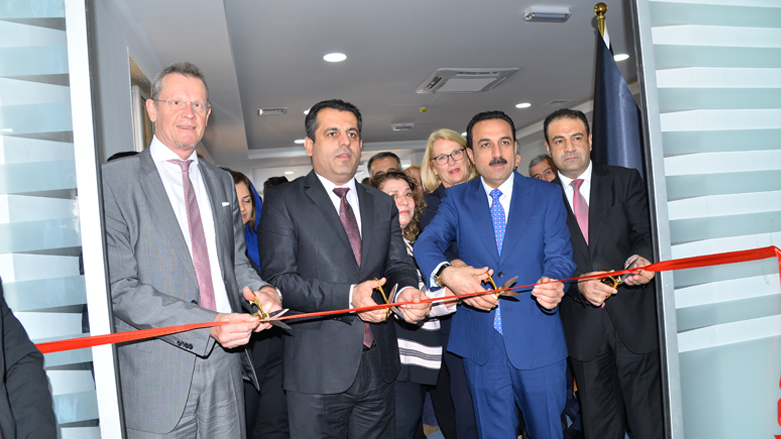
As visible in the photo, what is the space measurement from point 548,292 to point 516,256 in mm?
249

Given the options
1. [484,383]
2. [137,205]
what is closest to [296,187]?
[137,205]

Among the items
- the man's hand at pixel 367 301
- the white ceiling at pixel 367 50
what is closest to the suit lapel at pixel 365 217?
the man's hand at pixel 367 301

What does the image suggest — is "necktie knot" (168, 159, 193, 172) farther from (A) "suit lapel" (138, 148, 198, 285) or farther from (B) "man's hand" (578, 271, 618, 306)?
(B) "man's hand" (578, 271, 618, 306)

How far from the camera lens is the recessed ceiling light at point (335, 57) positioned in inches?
219

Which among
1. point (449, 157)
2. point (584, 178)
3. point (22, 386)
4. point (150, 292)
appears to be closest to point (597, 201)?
point (584, 178)

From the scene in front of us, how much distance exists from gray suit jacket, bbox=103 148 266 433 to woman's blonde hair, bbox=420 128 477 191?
6.92 ft

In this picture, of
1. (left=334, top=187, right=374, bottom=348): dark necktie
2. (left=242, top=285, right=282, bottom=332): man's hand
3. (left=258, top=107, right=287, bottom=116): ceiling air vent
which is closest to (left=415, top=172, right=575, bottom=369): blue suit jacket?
(left=334, top=187, right=374, bottom=348): dark necktie

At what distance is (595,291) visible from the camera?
2186mm

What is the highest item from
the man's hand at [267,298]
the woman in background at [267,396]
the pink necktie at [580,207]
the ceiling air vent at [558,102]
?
the ceiling air vent at [558,102]

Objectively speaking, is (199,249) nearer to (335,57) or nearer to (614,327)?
(614,327)

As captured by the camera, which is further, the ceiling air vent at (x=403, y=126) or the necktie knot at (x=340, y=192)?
the ceiling air vent at (x=403, y=126)

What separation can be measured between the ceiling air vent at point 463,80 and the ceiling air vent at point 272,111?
2.27 meters

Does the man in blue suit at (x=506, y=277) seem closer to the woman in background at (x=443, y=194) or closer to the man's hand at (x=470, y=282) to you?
the man's hand at (x=470, y=282)

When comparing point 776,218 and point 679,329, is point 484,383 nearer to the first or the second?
point 679,329
